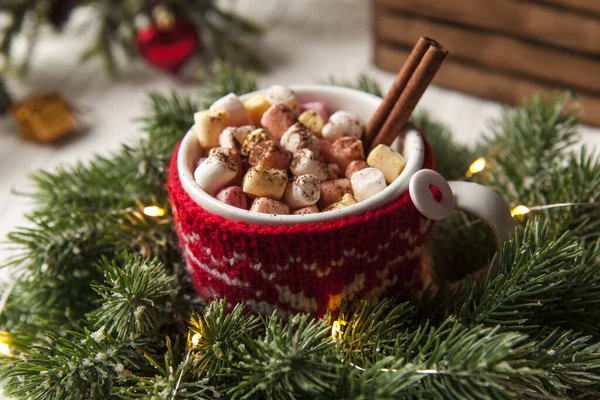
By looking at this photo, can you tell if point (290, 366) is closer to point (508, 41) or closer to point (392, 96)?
point (392, 96)

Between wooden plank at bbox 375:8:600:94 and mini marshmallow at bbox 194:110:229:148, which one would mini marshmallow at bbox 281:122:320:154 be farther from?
wooden plank at bbox 375:8:600:94

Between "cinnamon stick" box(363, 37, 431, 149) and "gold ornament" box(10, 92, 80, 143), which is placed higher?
"cinnamon stick" box(363, 37, 431, 149)

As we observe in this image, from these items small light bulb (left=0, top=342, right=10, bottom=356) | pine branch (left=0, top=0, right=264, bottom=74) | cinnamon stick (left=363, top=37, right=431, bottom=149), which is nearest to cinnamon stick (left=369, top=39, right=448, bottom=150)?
cinnamon stick (left=363, top=37, right=431, bottom=149)

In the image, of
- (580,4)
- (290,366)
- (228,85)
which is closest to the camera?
(290,366)

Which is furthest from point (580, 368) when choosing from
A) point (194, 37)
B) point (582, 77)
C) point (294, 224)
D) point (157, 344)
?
point (194, 37)

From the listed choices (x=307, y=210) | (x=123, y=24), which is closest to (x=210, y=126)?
(x=307, y=210)

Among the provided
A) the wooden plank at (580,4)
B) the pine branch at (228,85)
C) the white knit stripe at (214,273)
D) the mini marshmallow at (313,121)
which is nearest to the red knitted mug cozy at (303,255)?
the white knit stripe at (214,273)

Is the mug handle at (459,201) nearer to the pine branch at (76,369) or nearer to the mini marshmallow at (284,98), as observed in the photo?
the mini marshmallow at (284,98)
